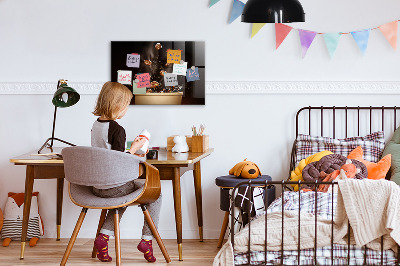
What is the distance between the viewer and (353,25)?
4336 millimetres

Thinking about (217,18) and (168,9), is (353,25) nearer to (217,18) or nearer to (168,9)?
(217,18)

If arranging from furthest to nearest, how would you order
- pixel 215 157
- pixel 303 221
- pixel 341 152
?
pixel 215 157 < pixel 341 152 < pixel 303 221

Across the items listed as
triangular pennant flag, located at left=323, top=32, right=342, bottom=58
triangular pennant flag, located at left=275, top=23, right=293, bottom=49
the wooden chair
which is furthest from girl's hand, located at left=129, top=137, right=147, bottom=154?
triangular pennant flag, located at left=323, top=32, right=342, bottom=58

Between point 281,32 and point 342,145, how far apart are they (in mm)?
Answer: 917

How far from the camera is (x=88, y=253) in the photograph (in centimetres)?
399

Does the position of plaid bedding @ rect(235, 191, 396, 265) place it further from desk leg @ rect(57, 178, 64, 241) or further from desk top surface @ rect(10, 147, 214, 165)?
desk leg @ rect(57, 178, 64, 241)

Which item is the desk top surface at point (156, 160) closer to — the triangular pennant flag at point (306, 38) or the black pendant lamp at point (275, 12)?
the black pendant lamp at point (275, 12)

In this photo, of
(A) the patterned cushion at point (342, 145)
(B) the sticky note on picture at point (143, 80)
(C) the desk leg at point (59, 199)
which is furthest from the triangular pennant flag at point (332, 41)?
(C) the desk leg at point (59, 199)

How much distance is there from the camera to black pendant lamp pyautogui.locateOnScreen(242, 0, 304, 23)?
312cm

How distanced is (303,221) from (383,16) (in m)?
1.97

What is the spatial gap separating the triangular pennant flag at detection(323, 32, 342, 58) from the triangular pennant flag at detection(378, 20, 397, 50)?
32 centimetres

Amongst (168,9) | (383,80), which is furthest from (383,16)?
(168,9)

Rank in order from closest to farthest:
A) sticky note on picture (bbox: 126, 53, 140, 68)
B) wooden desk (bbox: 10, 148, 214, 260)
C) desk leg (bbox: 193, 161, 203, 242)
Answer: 1. wooden desk (bbox: 10, 148, 214, 260)
2. desk leg (bbox: 193, 161, 203, 242)
3. sticky note on picture (bbox: 126, 53, 140, 68)

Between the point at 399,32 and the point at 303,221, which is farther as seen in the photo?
the point at 399,32
